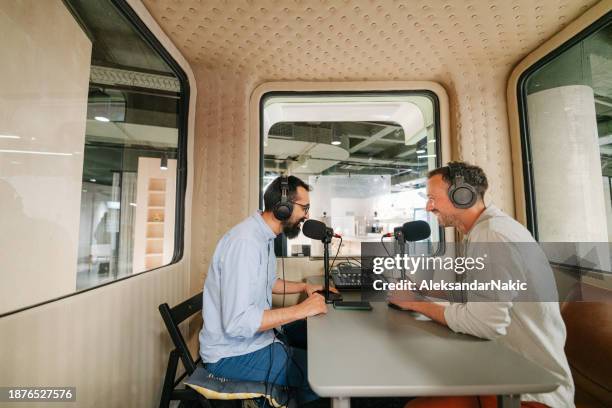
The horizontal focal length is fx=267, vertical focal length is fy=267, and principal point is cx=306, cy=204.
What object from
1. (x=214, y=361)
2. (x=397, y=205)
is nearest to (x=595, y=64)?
(x=397, y=205)

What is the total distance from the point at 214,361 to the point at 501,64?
2.64 m

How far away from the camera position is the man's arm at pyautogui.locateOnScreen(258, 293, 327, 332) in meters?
1.14

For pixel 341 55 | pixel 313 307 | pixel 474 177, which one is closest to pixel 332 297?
pixel 313 307

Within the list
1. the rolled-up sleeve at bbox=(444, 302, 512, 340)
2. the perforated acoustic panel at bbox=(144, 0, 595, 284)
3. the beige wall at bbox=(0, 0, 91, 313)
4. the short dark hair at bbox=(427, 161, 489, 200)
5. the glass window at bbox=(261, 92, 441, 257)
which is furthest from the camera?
the glass window at bbox=(261, 92, 441, 257)

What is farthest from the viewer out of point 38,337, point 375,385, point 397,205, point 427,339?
point 397,205

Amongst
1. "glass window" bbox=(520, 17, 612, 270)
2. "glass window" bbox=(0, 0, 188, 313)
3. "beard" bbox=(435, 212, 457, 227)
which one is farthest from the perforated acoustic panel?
"beard" bbox=(435, 212, 457, 227)

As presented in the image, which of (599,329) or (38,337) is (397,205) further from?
(38,337)

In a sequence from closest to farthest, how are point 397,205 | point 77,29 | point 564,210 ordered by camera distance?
1. point 77,29
2. point 564,210
3. point 397,205

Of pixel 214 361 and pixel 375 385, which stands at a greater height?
pixel 375 385

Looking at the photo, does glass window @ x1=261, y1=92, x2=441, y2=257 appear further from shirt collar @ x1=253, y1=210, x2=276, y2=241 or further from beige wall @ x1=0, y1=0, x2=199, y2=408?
beige wall @ x1=0, y1=0, x2=199, y2=408

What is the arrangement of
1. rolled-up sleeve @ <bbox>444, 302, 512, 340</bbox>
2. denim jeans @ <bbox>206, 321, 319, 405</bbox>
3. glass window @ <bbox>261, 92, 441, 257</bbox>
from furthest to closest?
1. glass window @ <bbox>261, 92, 441, 257</bbox>
2. denim jeans @ <bbox>206, 321, 319, 405</bbox>
3. rolled-up sleeve @ <bbox>444, 302, 512, 340</bbox>

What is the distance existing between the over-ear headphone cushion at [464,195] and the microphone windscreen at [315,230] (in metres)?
0.67

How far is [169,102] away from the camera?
2.04 meters

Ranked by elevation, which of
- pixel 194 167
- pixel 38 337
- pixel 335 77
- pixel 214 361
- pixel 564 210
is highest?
pixel 335 77
